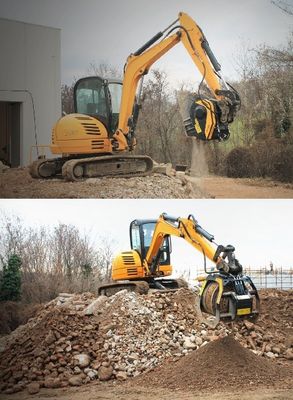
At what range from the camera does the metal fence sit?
8.53m

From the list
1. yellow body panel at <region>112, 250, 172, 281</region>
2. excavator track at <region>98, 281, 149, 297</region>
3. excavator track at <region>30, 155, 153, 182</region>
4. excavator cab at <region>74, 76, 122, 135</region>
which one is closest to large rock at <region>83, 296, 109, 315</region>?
excavator track at <region>98, 281, 149, 297</region>

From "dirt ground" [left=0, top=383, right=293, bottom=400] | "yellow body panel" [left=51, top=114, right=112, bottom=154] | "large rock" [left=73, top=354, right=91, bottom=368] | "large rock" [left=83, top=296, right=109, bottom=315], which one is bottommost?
"dirt ground" [left=0, top=383, right=293, bottom=400]

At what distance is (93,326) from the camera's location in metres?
8.19

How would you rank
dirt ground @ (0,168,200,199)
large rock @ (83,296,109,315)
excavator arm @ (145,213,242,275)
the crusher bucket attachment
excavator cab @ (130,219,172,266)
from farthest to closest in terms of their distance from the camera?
excavator cab @ (130,219,172,266) < large rock @ (83,296,109,315) < dirt ground @ (0,168,200,199) < excavator arm @ (145,213,242,275) < the crusher bucket attachment

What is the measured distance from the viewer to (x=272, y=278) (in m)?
8.69

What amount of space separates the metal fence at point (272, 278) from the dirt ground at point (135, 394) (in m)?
1.06

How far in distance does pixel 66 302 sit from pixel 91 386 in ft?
2.62

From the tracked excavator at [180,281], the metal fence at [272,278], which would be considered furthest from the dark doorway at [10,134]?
the metal fence at [272,278]

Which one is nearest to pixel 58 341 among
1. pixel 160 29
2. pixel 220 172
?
pixel 220 172

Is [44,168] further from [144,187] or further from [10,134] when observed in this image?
[144,187]

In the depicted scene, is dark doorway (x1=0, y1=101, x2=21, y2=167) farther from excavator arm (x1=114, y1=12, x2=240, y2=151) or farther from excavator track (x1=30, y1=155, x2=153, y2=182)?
excavator arm (x1=114, y1=12, x2=240, y2=151)

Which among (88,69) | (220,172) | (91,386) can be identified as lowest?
(91,386)

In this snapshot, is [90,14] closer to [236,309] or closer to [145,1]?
[145,1]

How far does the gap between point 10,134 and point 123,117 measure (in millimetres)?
835
